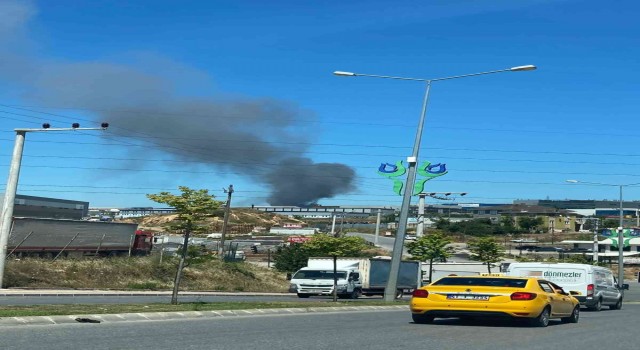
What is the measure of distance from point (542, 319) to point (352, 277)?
2461 centimetres

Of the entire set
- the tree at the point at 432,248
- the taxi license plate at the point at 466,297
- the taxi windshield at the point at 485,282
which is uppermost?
the tree at the point at 432,248

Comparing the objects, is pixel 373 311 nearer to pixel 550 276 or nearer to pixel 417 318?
pixel 417 318

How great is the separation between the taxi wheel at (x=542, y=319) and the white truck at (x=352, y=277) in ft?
74.8

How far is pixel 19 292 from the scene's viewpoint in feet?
101

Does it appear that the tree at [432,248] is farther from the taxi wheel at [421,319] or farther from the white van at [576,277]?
the taxi wheel at [421,319]

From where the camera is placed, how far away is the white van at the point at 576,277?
94.2 feet

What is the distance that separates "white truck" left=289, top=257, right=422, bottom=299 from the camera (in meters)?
39.9

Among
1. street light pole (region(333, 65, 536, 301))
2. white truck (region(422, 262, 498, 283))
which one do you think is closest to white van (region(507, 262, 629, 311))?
street light pole (region(333, 65, 536, 301))

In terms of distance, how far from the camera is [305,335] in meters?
13.8

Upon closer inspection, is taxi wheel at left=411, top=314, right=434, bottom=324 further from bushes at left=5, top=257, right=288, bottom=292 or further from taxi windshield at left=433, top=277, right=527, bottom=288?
bushes at left=5, top=257, right=288, bottom=292

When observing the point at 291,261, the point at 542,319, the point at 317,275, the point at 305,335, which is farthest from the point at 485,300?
the point at 291,261

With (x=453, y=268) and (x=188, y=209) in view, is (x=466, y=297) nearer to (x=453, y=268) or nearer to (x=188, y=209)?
(x=188, y=209)

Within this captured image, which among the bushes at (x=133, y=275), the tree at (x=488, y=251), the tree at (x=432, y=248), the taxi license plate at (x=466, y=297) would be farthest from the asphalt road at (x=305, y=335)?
the tree at (x=488, y=251)

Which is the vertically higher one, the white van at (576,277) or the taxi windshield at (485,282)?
the white van at (576,277)
